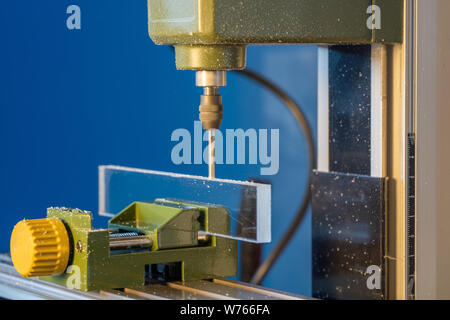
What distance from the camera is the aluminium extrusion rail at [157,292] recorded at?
3.26 feet

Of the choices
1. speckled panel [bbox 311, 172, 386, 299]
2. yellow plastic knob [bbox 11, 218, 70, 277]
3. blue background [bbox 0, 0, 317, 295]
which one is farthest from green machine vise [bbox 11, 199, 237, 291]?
blue background [bbox 0, 0, 317, 295]

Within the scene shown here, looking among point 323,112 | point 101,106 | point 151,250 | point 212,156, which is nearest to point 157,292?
point 151,250

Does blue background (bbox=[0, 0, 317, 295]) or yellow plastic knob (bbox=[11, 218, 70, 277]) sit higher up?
blue background (bbox=[0, 0, 317, 295])

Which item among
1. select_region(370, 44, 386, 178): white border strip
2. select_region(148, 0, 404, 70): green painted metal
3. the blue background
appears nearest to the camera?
select_region(148, 0, 404, 70): green painted metal

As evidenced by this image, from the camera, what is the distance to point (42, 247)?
3.29 feet

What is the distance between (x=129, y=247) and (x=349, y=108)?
32cm

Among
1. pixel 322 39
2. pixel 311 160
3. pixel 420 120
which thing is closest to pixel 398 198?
pixel 420 120

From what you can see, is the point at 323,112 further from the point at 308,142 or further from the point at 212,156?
the point at 308,142

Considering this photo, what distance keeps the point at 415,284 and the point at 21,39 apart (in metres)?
0.98

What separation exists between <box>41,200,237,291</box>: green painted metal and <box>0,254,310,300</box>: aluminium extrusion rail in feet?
0.04

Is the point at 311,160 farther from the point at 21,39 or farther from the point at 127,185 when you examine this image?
the point at 21,39

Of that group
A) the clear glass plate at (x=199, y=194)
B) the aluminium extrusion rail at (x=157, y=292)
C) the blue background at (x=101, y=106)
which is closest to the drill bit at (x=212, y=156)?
the clear glass plate at (x=199, y=194)

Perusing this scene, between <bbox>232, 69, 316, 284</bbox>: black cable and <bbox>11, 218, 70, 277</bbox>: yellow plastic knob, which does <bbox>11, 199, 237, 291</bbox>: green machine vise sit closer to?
<bbox>11, 218, 70, 277</bbox>: yellow plastic knob

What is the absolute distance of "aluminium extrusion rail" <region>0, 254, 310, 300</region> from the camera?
99 centimetres
